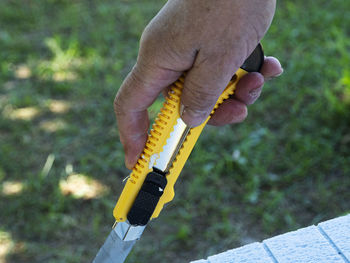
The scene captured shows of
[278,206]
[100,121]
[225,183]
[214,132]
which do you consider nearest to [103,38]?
[100,121]

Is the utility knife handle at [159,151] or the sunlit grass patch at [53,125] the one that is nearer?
the utility knife handle at [159,151]

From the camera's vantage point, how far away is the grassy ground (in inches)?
85.7

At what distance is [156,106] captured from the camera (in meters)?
2.88

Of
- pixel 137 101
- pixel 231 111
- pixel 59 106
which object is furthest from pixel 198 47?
pixel 59 106

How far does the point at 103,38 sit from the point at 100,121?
3.34 feet

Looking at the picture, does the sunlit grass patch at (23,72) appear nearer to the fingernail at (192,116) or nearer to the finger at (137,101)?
the finger at (137,101)

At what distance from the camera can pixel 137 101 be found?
1.27m

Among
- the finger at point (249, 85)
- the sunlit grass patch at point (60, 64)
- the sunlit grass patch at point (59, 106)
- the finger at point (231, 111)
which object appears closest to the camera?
the finger at point (249, 85)

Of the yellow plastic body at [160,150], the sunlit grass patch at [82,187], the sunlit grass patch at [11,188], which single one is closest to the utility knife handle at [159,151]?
the yellow plastic body at [160,150]

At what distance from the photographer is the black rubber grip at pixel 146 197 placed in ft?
3.87

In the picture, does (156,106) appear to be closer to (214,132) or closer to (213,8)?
(214,132)

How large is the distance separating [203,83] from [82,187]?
1461mm

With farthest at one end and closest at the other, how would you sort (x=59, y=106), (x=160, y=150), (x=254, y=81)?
(x=59, y=106) → (x=254, y=81) → (x=160, y=150)

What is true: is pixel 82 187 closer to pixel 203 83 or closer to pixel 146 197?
pixel 146 197
